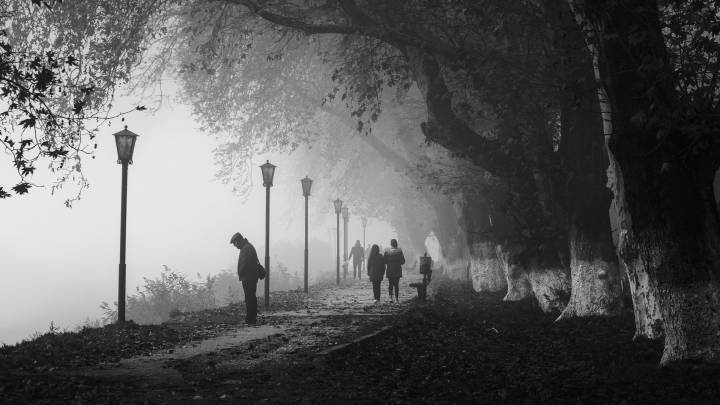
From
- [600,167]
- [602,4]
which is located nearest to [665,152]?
[602,4]

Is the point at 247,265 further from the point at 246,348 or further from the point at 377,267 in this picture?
the point at 377,267

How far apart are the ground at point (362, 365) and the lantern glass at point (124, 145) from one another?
11.7 feet

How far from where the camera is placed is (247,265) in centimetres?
1545

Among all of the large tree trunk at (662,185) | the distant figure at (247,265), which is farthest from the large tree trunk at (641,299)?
the distant figure at (247,265)

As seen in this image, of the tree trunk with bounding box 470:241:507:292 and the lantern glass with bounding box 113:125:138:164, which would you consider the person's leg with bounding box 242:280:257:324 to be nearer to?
the lantern glass with bounding box 113:125:138:164

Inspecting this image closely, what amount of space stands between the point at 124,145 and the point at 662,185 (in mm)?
10948

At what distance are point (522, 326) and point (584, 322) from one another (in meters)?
1.23

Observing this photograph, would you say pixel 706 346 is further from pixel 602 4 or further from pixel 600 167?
pixel 600 167

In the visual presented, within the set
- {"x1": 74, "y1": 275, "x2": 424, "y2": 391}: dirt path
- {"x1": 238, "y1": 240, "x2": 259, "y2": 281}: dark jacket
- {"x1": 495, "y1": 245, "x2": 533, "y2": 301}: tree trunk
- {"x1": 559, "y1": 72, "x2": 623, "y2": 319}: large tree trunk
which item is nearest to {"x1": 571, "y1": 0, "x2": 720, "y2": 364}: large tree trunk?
{"x1": 74, "y1": 275, "x2": 424, "y2": 391}: dirt path

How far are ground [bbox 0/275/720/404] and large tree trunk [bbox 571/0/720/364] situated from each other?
24.5 inches

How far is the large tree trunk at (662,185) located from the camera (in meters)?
8.28

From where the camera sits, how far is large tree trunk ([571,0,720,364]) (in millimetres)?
8281

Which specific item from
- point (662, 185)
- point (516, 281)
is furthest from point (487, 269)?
point (662, 185)

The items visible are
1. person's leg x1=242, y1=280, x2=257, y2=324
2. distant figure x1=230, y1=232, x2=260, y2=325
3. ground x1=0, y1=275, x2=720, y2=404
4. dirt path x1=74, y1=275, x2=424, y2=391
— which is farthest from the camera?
person's leg x1=242, y1=280, x2=257, y2=324
